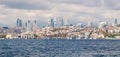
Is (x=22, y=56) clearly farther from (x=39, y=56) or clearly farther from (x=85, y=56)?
(x=85, y=56)

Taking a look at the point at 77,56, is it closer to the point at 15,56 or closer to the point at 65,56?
the point at 65,56

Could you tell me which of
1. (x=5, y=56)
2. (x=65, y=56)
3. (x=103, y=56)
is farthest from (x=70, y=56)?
(x=5, y=56)

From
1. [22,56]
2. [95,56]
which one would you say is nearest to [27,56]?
[22,56]

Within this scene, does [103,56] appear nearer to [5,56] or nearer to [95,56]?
[95,56]

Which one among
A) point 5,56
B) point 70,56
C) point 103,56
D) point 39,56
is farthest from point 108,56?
point 5,56

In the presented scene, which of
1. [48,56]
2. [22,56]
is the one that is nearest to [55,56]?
[48,56]

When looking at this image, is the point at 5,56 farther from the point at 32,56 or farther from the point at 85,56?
the point at 85,56
